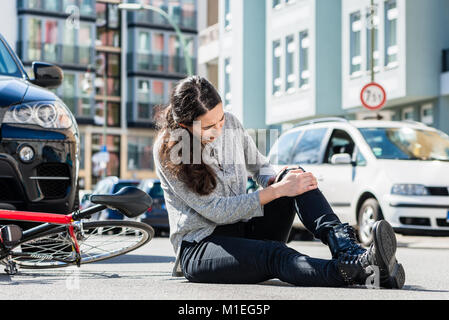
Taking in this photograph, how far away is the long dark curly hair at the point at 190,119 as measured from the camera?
5.47 m

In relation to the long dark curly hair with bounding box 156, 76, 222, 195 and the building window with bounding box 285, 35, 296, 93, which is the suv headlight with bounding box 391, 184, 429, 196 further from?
the building window with bounding box 285, 35, 296, 93

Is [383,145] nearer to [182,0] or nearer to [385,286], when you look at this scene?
[385,286]

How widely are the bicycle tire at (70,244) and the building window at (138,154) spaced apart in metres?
63.6

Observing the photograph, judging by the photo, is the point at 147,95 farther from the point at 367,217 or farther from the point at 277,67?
the point at 367,217

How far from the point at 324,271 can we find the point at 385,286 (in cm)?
31

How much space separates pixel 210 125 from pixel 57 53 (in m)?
61.6

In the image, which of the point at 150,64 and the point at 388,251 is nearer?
the point at 388,251

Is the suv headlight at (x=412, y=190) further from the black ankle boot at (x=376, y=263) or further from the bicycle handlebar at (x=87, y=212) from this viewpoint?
the black ankle boot at (x=376, y=263)

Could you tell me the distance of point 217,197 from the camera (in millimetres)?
5570

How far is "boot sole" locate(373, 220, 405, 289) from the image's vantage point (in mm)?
4973

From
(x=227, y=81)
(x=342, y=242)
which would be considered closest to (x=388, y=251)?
(x=342, y=242)

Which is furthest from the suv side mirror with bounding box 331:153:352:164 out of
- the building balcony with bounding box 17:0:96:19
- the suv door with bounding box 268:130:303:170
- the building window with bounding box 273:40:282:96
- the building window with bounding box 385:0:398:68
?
the building balcony with bounding box 17:0:96:19

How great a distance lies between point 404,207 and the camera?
12938mm

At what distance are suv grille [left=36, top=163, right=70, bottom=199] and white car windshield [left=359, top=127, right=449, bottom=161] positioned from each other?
7139mm
